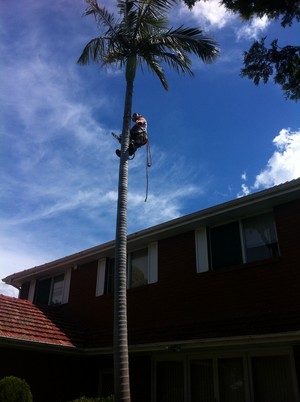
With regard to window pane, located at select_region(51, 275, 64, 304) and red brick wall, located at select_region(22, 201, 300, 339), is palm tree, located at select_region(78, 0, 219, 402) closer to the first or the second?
red brick wall, located at select_region(22, 201, 300, 339)

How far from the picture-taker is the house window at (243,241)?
1018 cm

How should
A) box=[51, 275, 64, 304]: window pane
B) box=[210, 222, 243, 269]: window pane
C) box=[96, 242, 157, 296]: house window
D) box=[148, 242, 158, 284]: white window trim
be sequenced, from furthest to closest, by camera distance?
box=[51, 275, 64, 304]: window pane < box=[96, 242, 157, 296]: house window < box=[148, 242, 158, 284]: white window trim < box=[210, 222, 243, 269]: window pane

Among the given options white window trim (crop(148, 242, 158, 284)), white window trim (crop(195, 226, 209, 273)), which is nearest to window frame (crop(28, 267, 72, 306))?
white window trim (crop(148, 242, 158, 284))

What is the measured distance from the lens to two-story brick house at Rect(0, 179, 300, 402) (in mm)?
9375

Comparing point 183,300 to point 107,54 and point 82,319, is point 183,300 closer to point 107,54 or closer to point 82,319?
point 82,319

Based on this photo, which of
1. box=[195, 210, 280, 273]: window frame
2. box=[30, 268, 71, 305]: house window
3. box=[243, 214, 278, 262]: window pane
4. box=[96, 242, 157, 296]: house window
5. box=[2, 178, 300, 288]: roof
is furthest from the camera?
box=[30, 268, 71, 305]: house window

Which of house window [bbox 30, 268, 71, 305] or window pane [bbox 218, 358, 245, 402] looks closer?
window pane [bbox 218, 358, 245, 402]

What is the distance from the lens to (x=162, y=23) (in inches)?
386

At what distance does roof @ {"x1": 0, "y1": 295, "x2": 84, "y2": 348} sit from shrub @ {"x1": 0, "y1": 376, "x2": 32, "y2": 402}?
1932mm

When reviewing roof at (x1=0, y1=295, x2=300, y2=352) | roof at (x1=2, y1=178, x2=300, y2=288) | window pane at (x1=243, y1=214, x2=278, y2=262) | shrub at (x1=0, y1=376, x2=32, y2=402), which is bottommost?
shrub at (x1=0, y1=376, x2=32, y2=402)

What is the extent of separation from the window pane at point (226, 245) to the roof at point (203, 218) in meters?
0.27

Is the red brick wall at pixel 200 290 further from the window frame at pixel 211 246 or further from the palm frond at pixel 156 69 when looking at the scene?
the palm frond at pixel 156 69

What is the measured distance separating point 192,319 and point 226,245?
6.70 feet

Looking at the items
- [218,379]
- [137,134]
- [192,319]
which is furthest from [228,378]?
[137,134]
